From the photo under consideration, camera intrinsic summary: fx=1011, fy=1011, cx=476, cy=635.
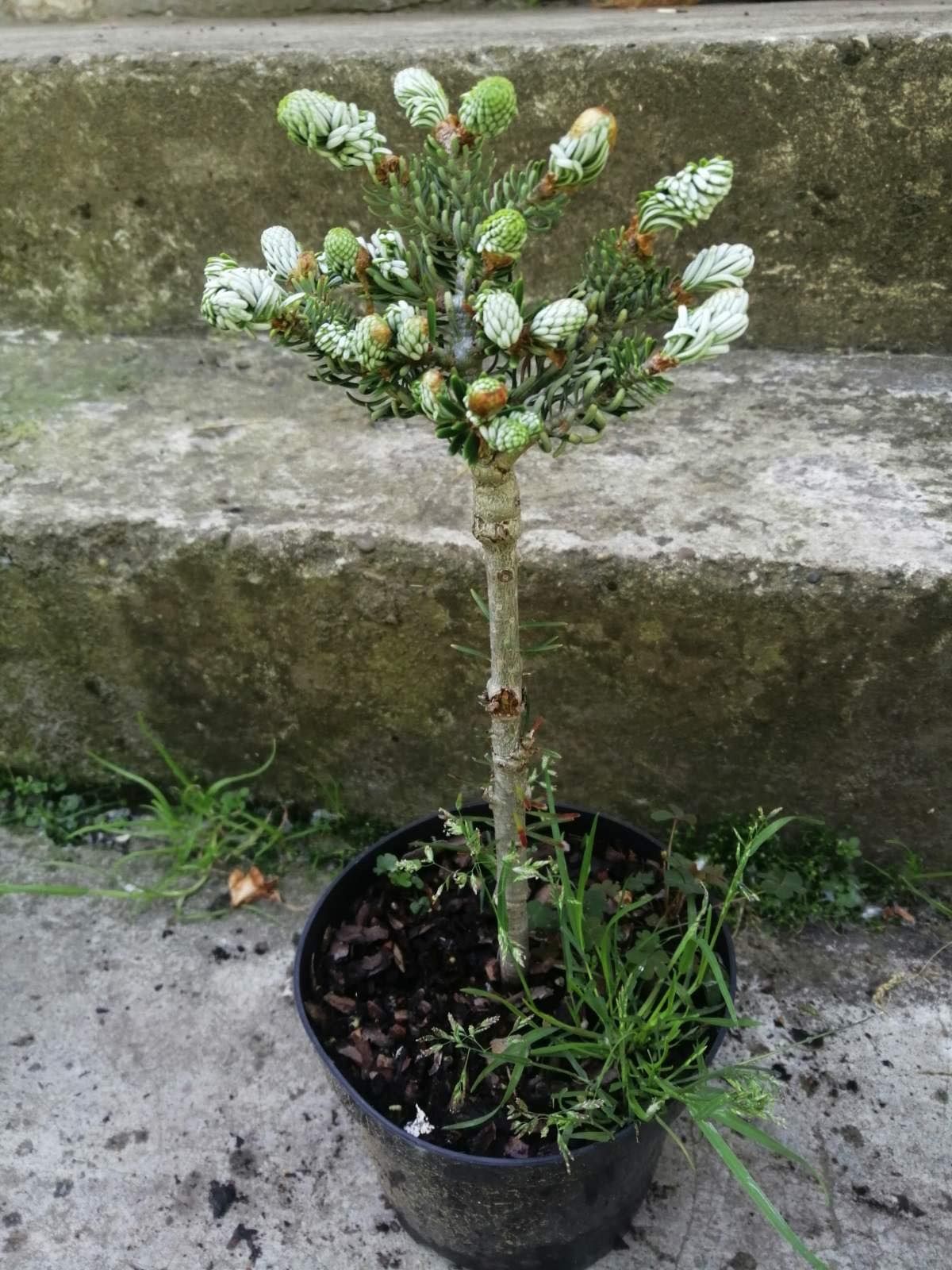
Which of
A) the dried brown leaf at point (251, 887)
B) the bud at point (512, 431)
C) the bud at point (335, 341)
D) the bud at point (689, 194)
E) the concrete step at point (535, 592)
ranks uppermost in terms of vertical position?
Result: the bud at point (689, 194)

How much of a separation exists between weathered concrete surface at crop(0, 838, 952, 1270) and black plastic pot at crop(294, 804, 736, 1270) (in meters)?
Answer: 0.10

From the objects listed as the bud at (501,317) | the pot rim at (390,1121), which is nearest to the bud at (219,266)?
the bud at (501,317)

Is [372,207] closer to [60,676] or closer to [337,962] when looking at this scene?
[337,962]

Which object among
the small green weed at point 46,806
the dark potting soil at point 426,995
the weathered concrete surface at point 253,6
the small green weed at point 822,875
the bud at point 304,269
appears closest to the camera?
the bud at point 304,269

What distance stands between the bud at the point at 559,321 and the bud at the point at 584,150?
9 centimetres

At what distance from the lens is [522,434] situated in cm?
76

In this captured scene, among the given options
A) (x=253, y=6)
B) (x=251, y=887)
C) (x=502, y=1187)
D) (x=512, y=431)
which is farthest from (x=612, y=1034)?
(x=253, y=6)

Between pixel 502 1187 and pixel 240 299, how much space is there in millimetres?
983

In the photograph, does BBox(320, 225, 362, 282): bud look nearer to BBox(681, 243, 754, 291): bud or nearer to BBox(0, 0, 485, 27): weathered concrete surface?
BBox(681, 243, 754, 291): bud

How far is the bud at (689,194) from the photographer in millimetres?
747

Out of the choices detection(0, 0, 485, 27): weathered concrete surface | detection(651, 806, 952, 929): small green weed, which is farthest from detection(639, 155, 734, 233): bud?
detection(0, 0, 485, 27): weathered concrete surface

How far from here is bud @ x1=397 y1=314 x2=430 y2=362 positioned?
0.81 m

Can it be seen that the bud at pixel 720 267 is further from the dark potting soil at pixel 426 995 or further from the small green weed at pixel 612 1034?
the dark potting soil at pixel 426 995

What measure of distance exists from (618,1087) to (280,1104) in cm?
64
